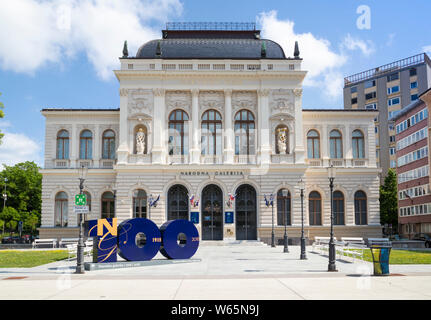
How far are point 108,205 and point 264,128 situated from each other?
17.8 metres

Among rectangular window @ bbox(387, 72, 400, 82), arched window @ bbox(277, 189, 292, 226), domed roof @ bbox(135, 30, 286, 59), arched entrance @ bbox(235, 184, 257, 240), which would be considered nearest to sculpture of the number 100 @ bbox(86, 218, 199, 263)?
Result: arched entrance @ bbox(235, 184, 257, 240)

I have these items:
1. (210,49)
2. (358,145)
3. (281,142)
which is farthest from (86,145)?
(358,145)

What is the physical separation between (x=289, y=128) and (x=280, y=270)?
2787cm

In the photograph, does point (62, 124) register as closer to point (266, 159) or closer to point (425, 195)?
point (266, 159)

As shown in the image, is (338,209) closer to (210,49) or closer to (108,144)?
(210,49)

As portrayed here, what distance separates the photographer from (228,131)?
48938 millimetres

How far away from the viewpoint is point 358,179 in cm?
5081

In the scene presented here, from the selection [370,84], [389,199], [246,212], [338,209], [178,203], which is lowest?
[246,212]

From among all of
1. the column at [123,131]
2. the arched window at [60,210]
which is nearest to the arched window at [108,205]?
the arched window at [60,210]

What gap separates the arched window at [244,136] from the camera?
49.5m

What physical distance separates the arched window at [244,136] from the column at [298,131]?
4361 mm
